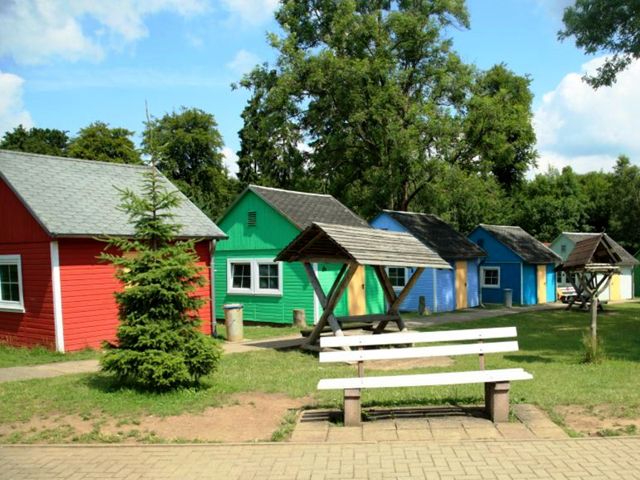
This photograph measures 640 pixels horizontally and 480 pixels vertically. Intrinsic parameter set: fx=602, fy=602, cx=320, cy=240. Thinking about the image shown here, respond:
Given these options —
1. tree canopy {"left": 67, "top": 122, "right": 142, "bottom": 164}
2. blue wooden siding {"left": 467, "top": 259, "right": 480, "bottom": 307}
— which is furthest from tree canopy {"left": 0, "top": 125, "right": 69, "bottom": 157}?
blue wooden siding {"left": 467, "top": 259, "right": 480, "bottom": 307}

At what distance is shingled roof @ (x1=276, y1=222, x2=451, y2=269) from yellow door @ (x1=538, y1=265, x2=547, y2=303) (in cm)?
2076

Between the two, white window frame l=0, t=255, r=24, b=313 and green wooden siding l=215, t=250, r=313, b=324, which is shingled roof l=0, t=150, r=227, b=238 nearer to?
white window frame l=0, t=255, r=24, b=313

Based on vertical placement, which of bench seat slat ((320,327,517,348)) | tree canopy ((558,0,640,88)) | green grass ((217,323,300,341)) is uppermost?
tree canopy ((558,0,640,88))

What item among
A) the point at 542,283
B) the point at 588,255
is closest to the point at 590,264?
the point at 588,255

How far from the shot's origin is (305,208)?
23.6 metres

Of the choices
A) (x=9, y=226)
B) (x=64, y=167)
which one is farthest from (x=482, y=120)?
(x=9, y=226)

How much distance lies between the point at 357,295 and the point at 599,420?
15820 millimetres

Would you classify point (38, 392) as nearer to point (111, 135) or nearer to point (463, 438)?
point (463, 438)

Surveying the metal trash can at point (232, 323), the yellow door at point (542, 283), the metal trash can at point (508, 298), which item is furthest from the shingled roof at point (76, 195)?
the yellow door at point (542, 283)

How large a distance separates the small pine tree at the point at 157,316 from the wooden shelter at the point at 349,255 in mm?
4280

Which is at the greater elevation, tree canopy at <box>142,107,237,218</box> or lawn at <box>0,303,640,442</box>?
tree canopy at <box>142,107,237,218</box>

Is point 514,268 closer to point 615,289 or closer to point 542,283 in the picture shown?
point 542,283

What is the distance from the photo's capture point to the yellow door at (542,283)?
33.5 m

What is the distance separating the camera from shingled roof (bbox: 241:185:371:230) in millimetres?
22219
